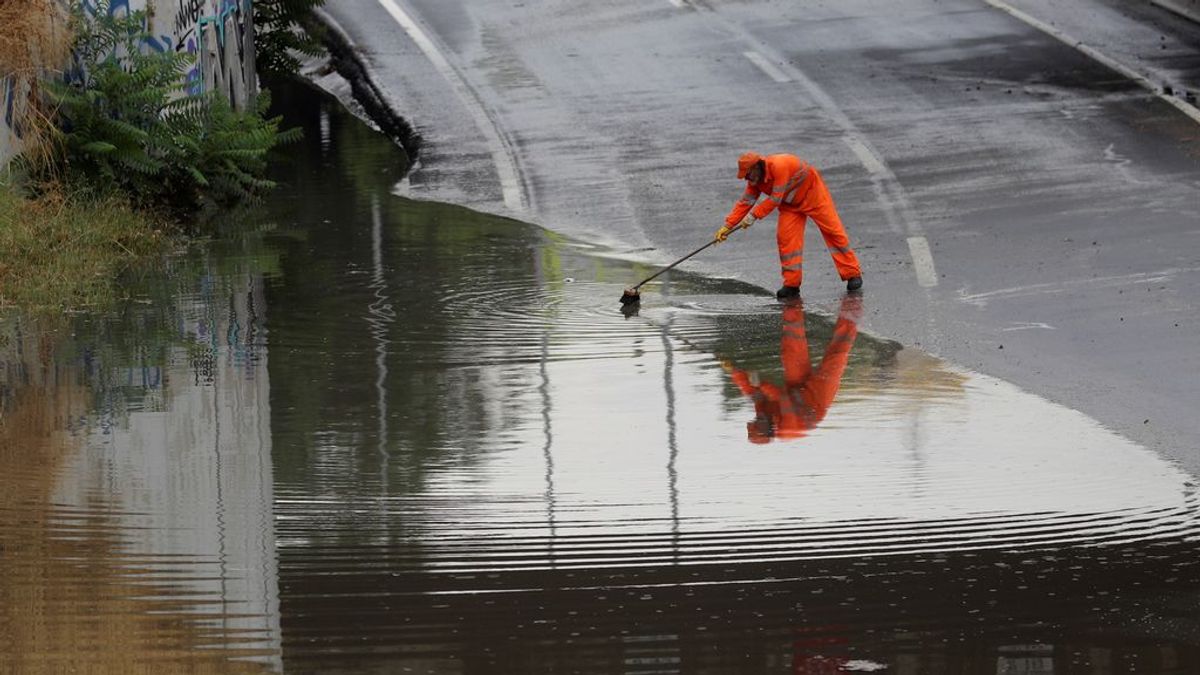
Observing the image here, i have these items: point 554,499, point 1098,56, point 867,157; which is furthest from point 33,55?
point 1098,56

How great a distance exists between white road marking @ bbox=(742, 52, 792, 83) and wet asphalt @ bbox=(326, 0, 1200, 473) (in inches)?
1.9

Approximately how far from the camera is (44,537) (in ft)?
27.0

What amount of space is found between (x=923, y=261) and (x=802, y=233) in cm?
132

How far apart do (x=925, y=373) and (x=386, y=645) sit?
198 inches

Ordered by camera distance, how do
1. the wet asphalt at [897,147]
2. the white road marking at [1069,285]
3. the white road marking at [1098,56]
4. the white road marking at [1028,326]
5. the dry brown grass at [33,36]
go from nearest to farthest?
the white road marking at [1028,326], the wet asphalt at [897,147], the white road marking at [1069,285], the dry brown grass at [33,36], the white road marking at [1098,56]

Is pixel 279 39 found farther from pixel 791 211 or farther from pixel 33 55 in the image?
pixel 791 211

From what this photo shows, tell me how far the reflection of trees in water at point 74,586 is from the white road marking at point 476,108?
813 centimetres

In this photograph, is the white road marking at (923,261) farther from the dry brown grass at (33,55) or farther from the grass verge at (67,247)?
the dry brown grass at (33,55)

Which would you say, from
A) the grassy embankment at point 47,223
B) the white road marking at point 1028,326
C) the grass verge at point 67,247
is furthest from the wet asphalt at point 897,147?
the grassy embankment at point 47,223

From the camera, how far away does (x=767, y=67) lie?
906 inches

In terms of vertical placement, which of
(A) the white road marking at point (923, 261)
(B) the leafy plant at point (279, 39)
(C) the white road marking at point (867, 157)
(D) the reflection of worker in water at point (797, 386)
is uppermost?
(B) the leafy plant at point (279, 39)

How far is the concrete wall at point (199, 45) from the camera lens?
49.8 ft

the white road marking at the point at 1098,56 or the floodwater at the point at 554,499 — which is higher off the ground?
the white road marking at the point at 1098,56

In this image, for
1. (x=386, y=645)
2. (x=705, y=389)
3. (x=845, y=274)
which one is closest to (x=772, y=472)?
(x=705, y=389)
